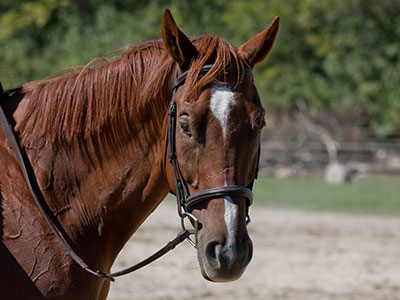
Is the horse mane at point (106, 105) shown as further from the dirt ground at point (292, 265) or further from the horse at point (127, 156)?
the dirt ground at point (292, 265)

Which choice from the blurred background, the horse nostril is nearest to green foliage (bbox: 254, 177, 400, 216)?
the blurred background

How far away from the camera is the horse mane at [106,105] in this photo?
8.95 feet

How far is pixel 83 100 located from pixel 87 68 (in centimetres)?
19

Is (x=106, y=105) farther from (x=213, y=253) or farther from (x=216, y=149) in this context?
(x=213, y=253)

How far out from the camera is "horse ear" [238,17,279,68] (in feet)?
8.97

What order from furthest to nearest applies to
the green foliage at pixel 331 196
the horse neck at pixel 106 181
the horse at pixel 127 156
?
the green foliage at pixel 331 196
the horse neck at pixel 106 181
the horse at pixel 127 156

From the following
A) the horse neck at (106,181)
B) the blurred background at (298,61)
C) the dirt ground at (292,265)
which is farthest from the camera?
the blurred background at (298,61)

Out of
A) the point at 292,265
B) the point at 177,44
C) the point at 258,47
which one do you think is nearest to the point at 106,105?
the point at 177,44

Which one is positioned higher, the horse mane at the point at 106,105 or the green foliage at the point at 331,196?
the horse mane at the point at 106,105

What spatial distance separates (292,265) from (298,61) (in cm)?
2426

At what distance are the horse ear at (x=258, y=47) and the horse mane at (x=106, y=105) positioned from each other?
117 mm

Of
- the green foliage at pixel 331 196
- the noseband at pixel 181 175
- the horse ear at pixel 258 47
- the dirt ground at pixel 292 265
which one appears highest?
the horse ear at pixel 258 47

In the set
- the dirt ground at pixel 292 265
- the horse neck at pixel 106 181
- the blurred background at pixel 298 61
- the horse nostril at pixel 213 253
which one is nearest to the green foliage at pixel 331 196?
the blurred background at pixel 298 61

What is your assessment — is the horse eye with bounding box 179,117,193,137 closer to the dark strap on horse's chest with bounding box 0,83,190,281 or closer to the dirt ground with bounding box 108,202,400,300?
the dark strap on horse's chest with bounding box 0,83,190,281
